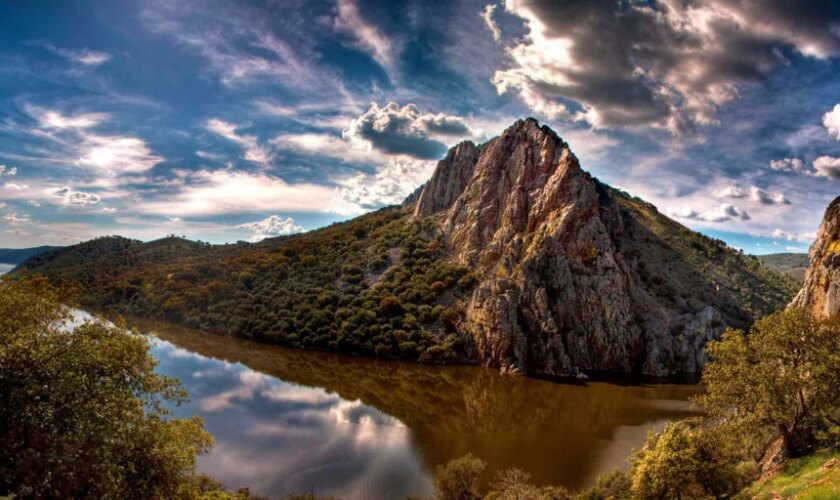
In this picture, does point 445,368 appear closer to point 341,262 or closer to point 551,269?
point 551,269

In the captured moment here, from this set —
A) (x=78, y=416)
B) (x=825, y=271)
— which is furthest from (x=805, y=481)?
(x=78, y=416)

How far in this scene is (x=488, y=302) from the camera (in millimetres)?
69375

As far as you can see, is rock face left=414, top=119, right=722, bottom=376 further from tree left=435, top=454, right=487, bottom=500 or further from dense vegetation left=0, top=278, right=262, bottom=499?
dense vegetation left=0, top=278, right=262, bottom=499

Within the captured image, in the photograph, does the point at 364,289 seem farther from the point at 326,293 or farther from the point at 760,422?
the point at 760,422

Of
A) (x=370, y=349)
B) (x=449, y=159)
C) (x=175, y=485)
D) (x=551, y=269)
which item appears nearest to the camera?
(x=175, y=485)

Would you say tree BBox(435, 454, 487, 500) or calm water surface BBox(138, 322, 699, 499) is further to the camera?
calm water surface BBox(138, 322, 699, 499)

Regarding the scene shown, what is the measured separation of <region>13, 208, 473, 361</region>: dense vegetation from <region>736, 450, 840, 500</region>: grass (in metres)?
49.6

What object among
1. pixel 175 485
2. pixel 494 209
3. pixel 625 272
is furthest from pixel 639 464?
pixel 494 209

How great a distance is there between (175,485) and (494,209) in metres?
82.1

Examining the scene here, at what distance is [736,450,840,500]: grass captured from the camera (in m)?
13.9

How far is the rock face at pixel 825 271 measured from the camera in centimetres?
2609

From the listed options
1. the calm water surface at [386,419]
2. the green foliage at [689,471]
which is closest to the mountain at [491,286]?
the calm water surface at [386,419]

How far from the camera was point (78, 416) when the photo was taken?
1491cm

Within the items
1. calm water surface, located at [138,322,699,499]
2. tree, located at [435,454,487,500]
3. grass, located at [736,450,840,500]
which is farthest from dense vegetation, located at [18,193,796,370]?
grass, located at [736,450,840,500]
